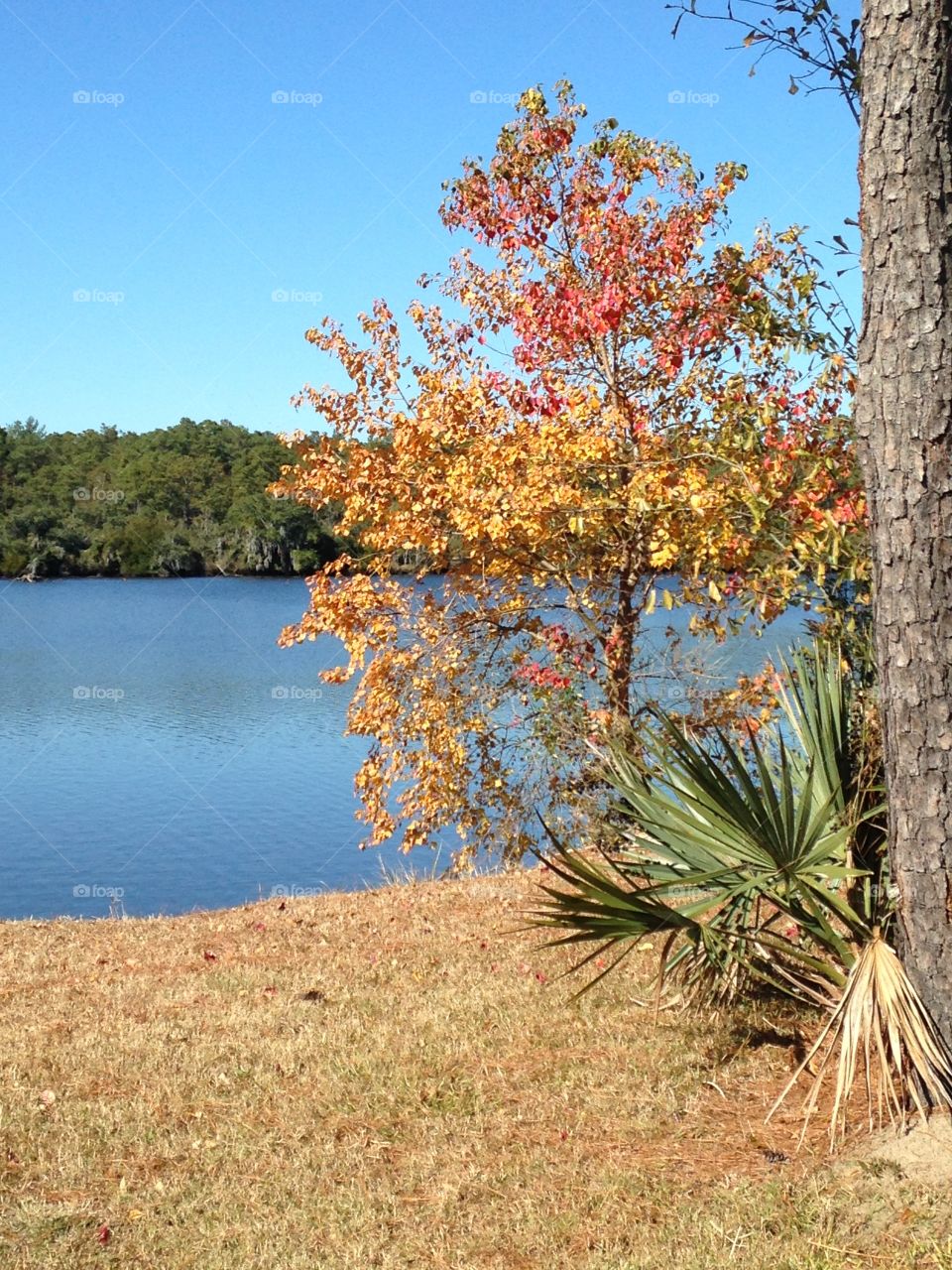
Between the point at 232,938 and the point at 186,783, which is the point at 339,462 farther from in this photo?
the point at 186,783

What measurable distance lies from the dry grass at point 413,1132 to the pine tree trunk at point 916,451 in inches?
40.6

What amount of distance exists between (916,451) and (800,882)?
1.82m

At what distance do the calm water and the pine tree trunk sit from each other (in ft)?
24.8

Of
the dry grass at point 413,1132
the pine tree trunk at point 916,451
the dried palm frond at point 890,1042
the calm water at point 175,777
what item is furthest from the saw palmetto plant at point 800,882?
the calm water at point 175,777

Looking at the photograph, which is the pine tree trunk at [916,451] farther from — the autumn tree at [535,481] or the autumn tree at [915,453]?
the autumn tree at [535,481]

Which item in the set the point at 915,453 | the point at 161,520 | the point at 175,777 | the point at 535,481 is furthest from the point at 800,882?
the point at 161,520

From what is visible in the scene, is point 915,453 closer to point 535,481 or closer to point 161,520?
point 535,481

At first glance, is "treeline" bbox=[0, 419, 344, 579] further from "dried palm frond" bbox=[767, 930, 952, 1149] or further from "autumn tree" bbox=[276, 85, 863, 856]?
"dried palm frond" bbox=[767, 930, 952, 1149]

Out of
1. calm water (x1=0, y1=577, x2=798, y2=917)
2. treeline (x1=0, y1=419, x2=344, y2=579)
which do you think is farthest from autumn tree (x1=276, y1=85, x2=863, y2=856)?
treeline (x1=0, y1=419, x2=344, y2=579)

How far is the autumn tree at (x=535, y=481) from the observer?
1008 cm

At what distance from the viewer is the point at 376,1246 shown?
452 cm

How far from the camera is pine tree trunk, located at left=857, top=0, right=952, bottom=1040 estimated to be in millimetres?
4750

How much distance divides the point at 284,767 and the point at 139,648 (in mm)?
24092

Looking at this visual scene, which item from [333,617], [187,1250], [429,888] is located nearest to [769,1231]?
[187,1250]
